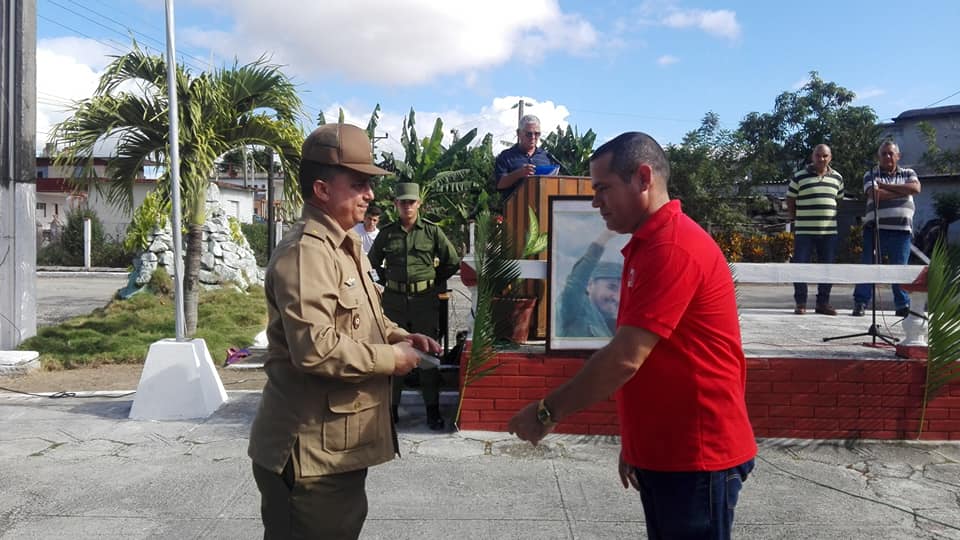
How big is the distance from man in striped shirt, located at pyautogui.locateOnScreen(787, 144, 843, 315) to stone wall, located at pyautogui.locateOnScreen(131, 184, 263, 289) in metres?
9.42

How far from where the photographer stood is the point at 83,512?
410 cm

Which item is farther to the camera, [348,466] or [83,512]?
[83,512]

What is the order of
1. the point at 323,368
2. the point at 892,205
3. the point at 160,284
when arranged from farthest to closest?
1. the point at 160,284
2. the point at 892,205
3. the point at 323,368

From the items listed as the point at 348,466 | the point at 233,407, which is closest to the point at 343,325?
the point at 348,466

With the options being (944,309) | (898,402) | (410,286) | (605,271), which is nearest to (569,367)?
(605,271)

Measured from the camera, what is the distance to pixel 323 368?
2.22m

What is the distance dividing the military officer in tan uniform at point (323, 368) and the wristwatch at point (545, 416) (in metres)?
0.44

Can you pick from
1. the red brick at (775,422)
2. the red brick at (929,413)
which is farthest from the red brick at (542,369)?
the red brick at (929,413)

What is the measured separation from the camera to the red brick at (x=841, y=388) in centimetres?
520

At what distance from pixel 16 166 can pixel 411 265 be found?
17.5 feet

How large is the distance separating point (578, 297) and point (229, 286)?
34.5ft

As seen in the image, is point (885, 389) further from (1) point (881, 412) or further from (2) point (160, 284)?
(2) point (160, 284)

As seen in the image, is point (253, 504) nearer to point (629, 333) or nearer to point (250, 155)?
point (629, 333)

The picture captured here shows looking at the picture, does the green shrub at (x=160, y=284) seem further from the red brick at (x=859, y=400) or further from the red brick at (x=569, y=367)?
the red brick at (x=859, y=400)
